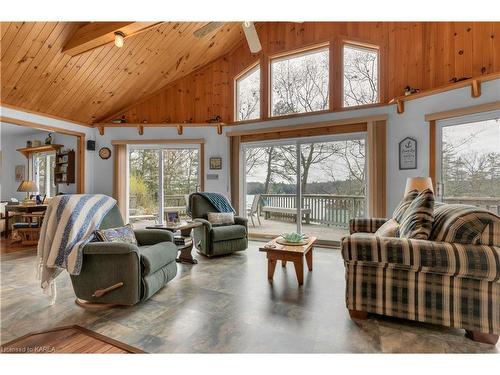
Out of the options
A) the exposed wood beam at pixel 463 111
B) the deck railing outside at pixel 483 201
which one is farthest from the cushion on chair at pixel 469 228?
the exposed wood beam at pixel 463 111

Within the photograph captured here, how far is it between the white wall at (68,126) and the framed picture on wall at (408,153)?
5.73m

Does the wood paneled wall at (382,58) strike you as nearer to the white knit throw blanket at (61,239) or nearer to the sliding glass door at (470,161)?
the sliding glass door at (470,161)

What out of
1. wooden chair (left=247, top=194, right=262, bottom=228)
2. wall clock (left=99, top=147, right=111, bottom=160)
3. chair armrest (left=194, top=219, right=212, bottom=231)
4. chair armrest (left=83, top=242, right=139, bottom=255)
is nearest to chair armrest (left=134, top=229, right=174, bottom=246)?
chair armrest (left=83, top=242, right=139, bottom=255)

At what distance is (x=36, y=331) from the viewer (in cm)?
182

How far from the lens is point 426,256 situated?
1.72m

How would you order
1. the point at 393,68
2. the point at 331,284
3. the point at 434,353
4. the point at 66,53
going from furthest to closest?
the point at 393,68
the point at 66,53
the point at 331,284
the point at 434,353

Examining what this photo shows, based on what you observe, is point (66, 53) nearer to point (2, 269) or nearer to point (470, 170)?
point (2, 269)

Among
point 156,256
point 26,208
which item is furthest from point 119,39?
point 26,208

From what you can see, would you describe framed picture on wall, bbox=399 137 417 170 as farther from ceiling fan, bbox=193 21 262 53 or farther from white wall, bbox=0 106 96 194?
white wall, bbox=0 106 96 194

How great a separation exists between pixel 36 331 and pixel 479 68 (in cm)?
534

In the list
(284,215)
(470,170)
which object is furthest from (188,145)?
(470,170)

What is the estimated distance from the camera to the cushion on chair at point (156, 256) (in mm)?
2180

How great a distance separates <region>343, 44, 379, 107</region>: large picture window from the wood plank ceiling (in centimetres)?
211

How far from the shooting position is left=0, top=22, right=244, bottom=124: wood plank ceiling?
3275 mm
